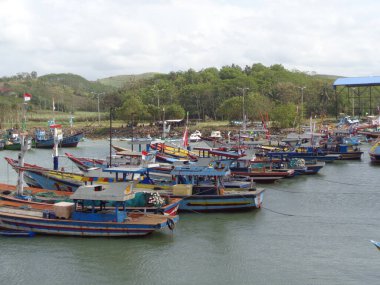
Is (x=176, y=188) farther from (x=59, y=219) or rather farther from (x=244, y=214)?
(x=59, y=219)

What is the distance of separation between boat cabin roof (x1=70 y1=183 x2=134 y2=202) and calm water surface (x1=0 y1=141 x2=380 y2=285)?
1.56m

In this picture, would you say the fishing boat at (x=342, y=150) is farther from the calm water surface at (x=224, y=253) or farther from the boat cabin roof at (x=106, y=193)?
the boat cabin roof at (x=106, y=193)

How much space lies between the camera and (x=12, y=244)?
67.9 ft

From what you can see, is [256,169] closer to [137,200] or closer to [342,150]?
[137,200]

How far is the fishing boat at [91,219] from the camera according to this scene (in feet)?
68.3

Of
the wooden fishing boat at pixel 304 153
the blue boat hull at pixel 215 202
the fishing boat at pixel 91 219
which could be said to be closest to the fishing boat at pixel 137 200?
the fishing boat at pixel 91 219

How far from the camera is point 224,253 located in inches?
789

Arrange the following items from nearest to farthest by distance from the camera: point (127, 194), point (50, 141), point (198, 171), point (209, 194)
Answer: point (127, 194)
point (209, 194)
point (198, 171)
point (50, 141)

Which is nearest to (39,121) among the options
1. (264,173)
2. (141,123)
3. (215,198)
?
(141,123)

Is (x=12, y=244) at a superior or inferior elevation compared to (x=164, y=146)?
inferior

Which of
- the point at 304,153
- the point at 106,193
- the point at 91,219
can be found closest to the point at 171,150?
the point at 304,153

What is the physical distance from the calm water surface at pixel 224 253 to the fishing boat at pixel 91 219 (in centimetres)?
37

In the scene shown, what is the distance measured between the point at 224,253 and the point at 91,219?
5.07 metres

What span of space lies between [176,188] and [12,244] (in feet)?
25.5
